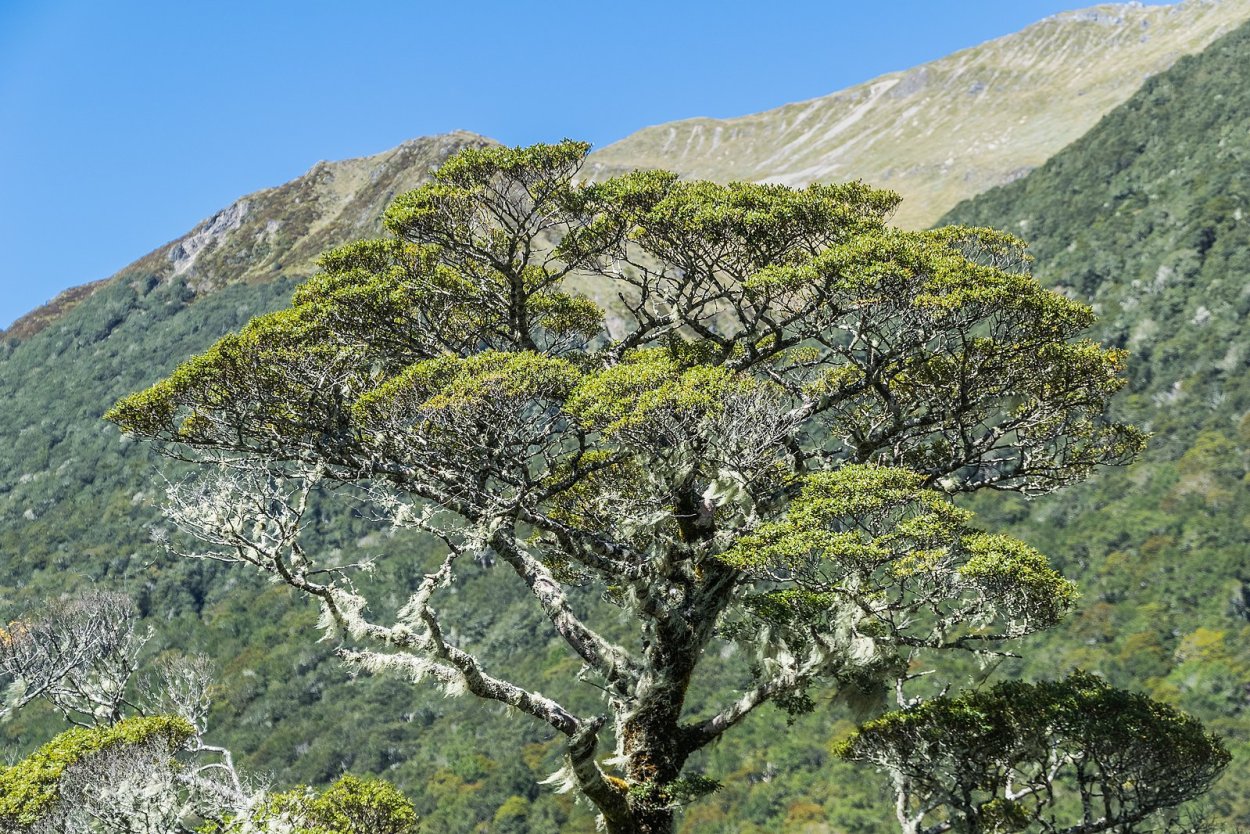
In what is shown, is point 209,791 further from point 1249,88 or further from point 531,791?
point 1249,88

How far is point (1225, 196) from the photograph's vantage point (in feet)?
312

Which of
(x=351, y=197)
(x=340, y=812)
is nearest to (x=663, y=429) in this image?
(x=340, y=812)

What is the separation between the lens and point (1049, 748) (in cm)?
1231

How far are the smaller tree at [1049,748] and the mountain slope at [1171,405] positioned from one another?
50142 millimetres

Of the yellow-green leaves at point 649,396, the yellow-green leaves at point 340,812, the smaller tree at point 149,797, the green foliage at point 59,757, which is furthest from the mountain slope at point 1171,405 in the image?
the yellow-green leaves at point 649,396

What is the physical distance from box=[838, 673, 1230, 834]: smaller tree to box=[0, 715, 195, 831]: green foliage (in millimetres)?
11995

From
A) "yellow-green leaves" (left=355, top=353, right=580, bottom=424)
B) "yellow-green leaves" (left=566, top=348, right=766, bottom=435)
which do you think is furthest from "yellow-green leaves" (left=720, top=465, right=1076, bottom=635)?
"yellow-green leaves" (left=355, top=353, right=580, bottom=424)

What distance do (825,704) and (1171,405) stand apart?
4215cm

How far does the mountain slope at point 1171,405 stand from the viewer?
6744 cm

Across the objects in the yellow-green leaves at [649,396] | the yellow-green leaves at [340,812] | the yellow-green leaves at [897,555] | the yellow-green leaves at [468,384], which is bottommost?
the yellow-green leaves at [340,812]

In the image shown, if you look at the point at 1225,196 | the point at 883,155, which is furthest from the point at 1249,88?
the point at 883,155

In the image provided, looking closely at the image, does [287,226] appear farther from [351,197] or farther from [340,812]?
[340,812]

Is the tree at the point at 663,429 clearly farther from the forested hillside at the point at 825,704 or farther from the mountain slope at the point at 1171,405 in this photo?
the mountain slope at the point at 1171,405

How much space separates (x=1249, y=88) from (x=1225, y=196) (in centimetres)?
2802
